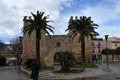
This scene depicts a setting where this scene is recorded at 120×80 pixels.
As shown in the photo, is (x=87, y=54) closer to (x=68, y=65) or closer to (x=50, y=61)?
(x=50, y=61)

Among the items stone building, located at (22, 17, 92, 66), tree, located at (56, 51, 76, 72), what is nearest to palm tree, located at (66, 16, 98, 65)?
stone building, located at (22, 17, 92, 66)

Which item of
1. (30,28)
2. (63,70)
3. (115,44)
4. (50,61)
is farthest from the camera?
(115,44)

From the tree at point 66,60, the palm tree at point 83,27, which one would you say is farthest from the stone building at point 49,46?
the tree at point 66,60

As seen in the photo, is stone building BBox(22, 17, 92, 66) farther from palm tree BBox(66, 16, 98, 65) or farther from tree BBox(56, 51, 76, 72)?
tree BBox(56, 51, 76, 72)

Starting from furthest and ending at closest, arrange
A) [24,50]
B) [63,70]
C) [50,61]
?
[24,50]
[50,61]
[63,70]

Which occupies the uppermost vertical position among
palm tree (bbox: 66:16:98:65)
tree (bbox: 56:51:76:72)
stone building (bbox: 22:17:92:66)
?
palm tree (bbox: 66:16:98:65)

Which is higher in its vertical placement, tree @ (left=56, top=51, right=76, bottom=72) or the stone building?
the stone building

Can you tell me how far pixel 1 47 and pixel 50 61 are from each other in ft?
212

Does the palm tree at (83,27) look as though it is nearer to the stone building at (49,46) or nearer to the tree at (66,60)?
the stone building at (49,46)

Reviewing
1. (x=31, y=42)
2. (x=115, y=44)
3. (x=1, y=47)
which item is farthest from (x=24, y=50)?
(x=115, y=44)

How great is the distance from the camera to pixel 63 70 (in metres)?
41.5

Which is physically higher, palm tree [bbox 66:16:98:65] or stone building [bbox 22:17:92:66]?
palm tree [bbox 66:16:98:65]

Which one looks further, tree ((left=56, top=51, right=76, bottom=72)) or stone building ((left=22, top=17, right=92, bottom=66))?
stone building ((left=22, top=17, right=92, bottom=66))

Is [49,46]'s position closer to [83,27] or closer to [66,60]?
[83,27]
